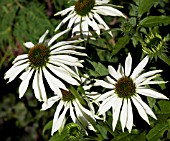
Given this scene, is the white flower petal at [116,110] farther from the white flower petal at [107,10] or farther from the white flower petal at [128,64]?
the white flower petal at [107,10]

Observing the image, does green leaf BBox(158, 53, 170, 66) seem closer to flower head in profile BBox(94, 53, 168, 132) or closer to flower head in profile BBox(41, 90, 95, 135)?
flower head in profile BBox(94, 53, 168, 132)

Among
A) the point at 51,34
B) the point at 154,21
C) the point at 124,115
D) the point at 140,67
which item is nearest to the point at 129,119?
the point at 124,115

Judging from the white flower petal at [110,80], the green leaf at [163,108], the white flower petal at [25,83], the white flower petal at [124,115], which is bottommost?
the green leaf at [163,108]

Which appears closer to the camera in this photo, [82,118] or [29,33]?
[82,118]

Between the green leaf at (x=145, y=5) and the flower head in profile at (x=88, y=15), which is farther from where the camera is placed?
the flower head in profile at (x=88, y=15)

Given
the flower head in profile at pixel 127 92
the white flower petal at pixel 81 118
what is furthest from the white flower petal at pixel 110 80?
the white flower petal at pixel 81 118

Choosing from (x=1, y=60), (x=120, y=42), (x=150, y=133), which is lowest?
(x=150, y=133)

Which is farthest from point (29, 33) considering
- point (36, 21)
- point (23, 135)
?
point (23, 135)

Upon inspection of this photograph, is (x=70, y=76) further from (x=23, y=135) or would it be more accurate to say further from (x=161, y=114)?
(x=23, y=135)
